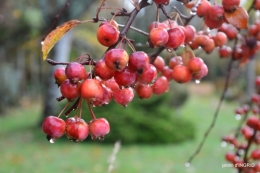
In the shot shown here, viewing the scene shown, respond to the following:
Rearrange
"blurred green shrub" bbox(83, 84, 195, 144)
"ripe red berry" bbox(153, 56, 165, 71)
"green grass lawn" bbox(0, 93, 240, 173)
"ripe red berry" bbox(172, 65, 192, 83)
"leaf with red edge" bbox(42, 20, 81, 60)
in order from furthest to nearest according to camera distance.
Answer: "blurred green shrub" bbox(83, 84, 195, 144)
"green grass lawn" bbox(0, 93, 240, 173)
"ripe red berry" bbox(153, 56, 165, 71)
"ripe red berry" bbox(172, 65, 192, 83)
"leaf with red edge" bbox(42, 20, 81, 60)

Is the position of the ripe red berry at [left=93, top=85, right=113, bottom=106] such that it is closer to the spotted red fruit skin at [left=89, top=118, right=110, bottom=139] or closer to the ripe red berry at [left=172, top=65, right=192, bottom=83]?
the spotted red fruit skin at [left=89, top=118, right=110, bottom=139]

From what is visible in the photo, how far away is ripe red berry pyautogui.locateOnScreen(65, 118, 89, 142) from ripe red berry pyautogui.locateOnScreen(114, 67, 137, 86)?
9 cm

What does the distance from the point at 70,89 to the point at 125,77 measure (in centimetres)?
7

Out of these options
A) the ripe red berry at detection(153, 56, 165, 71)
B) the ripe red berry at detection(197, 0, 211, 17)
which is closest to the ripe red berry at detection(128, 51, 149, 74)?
the ripe red berry at detection(197, 0, 211, 17)

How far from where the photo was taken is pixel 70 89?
1.64ft

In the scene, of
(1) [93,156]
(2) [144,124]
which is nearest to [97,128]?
(1) [93,156]

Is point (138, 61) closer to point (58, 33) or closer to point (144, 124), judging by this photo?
point (58, 33)

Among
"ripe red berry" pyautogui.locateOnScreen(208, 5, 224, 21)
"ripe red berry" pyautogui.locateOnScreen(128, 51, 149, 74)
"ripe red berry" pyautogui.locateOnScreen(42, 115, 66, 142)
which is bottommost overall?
"ripe red berry" pyautogui.locateOnScreen(42, 115, 66, 142)

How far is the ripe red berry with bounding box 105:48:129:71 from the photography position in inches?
18.8

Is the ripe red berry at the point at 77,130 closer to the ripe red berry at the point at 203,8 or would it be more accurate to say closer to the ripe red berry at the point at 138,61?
the ripe red berry at the point at 138,61

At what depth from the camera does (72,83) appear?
0.50 metres

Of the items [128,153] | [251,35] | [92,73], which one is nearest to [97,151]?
[128,153]

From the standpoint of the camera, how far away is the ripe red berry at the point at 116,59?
48 cm

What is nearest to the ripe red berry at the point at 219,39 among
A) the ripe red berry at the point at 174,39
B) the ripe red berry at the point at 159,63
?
the ripe red berry at the point at 159,63
